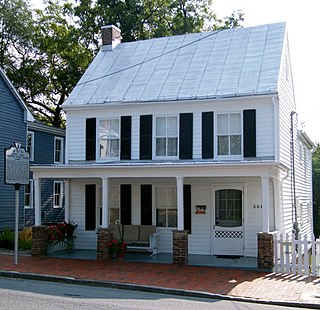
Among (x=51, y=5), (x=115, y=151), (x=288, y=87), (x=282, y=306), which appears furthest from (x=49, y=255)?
(x=51, y=5)

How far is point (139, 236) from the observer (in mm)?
17062

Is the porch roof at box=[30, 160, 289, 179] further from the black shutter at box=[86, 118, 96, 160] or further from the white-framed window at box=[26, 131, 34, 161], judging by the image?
the white-framed window at box=[26, 131, 34, 161]

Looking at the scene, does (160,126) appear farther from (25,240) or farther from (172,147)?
(25,240)

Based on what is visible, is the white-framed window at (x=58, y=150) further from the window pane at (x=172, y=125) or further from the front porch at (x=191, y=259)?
the window pane at (x=172, y=125)

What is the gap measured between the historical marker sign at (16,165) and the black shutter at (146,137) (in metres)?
4.26

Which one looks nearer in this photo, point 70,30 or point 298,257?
point 298,257

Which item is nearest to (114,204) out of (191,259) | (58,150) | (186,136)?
(186,136)

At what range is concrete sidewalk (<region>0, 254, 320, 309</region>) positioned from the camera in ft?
34.5

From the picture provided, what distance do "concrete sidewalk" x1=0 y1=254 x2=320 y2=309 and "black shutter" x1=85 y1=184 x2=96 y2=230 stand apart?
3068 mm

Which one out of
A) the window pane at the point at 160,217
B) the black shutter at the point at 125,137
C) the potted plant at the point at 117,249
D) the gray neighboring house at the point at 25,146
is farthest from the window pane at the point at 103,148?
the gray neighboring house at the point at 25,146

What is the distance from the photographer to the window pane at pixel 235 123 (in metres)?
16.2

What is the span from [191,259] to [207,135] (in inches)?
163

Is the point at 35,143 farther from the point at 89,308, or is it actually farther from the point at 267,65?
the point at 89,308

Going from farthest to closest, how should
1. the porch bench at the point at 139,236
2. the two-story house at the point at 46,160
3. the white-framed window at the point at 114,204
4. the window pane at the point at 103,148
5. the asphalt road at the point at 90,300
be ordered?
the two-story house at the point at 46,160
the white-framed window at the point at 114,204
the window pane at the point at 103,148
the porch bench at the point at 139,236
the asphalt road at the point at 90,300
